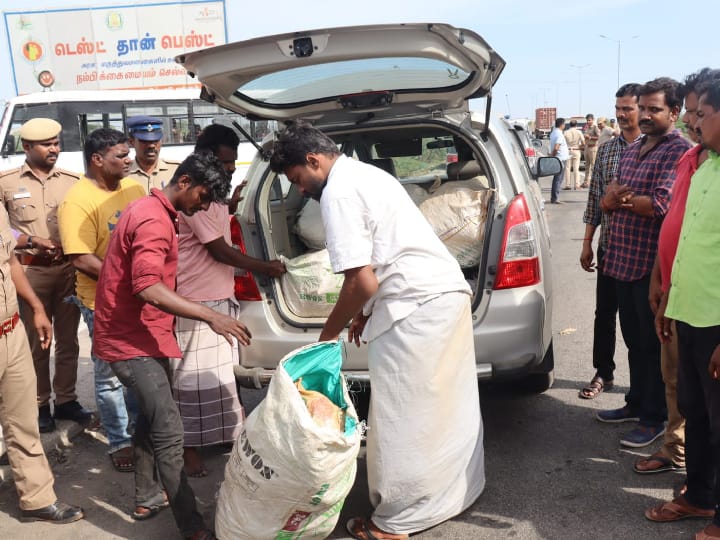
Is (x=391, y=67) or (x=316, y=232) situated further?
(x=316, y=232)

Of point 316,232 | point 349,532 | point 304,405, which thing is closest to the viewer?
point 304,405

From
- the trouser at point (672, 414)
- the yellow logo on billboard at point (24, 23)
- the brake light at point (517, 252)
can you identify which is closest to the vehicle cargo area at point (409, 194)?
the brake light at point (517, 252)

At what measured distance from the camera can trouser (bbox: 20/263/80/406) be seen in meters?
4.27

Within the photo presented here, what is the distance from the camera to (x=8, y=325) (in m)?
3.27

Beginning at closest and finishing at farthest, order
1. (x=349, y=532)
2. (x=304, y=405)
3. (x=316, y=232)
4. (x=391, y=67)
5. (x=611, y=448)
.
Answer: (x=304, y=405)
(x=349, y=532)
(x=391, y=67)
(x=611, y=448)
(x=316, y=232)

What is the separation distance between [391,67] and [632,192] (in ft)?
4.84

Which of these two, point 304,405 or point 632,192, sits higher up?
point 632,192

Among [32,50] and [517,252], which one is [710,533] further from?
[32,50]

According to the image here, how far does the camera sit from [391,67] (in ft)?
11.5

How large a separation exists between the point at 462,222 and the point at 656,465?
159 cm

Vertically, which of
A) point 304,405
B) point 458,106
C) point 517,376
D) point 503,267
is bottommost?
point 517,376

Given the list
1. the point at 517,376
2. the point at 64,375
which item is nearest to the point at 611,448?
the point at 517,376

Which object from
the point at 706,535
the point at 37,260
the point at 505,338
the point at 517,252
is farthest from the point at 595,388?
the point at 37,260

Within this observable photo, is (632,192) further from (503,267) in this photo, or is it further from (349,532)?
(349,532)
